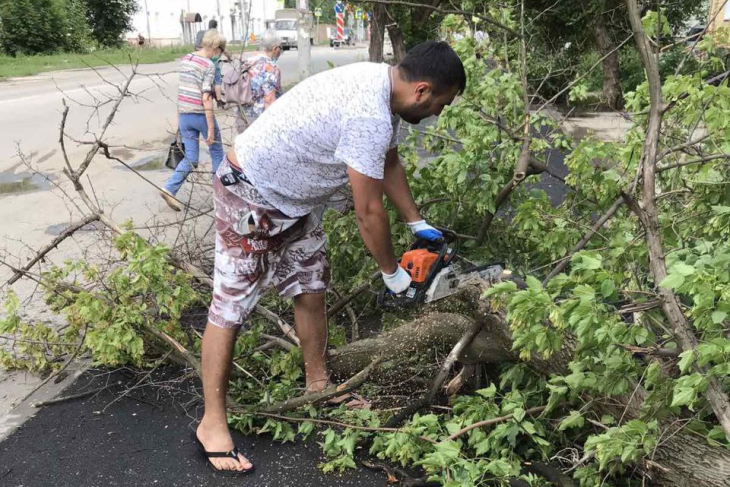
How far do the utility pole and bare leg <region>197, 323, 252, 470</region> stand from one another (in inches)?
417

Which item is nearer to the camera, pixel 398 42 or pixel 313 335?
pixel 313 335

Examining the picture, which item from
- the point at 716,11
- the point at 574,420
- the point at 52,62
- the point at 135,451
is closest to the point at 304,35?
the point at 716,11

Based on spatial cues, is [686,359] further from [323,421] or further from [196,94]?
[196,94]

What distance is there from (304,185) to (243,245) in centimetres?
38

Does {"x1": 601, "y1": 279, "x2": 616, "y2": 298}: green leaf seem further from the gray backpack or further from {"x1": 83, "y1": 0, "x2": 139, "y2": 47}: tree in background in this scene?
{"x1": 83, "y1": 0, "x2": 139, "y2": 47}: tree in background

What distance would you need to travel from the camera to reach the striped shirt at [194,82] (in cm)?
623

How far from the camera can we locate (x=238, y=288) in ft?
8.89

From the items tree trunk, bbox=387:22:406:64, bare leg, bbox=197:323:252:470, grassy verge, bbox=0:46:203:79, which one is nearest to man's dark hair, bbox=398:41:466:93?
bare leg, bbox=197:323:252:470

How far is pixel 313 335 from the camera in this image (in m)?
3.03

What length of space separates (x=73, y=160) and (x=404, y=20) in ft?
19.6

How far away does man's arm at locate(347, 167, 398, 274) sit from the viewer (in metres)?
2.34

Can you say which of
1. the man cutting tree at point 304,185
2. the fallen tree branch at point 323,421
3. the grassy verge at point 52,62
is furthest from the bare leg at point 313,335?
the grassy verge at point 52,62

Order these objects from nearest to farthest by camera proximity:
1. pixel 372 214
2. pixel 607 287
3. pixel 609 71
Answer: pixel 607 287 → pixel 372 214 → pixel 609 71

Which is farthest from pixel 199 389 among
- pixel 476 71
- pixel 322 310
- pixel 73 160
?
pixel 73 160
